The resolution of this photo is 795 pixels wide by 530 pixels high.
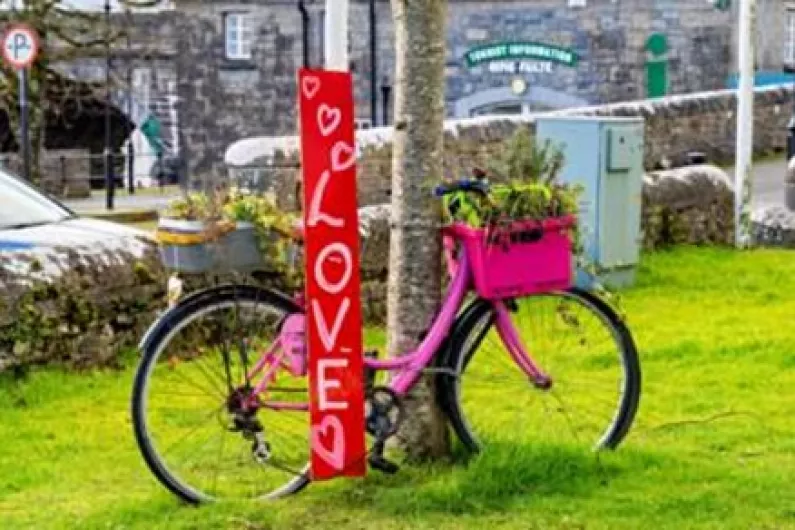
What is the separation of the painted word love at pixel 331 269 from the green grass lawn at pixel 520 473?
0.29 metres

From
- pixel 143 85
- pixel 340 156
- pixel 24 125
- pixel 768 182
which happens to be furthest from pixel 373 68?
pixel 340 156

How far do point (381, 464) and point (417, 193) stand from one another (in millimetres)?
957

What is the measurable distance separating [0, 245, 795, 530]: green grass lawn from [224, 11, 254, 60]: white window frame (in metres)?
29.7

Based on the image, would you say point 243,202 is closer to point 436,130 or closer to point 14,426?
point 436,130

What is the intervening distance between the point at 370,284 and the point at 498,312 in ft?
14.4

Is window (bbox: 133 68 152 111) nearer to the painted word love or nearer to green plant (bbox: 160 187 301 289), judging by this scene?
green plant (bbox: 160 187 301 289)

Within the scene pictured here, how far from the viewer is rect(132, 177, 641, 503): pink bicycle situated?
19.8 feet

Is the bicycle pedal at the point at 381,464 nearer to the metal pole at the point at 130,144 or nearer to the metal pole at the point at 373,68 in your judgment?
the metal pole at the point at 373,68

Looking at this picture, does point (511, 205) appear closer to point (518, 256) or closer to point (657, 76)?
point (518, 256)

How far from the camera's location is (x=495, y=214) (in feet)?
20.0

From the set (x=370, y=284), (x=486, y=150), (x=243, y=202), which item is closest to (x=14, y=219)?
(x=370, y=284)

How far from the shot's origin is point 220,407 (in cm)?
632

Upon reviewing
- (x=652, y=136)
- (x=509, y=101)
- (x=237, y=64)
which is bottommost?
(x=652, y=136)

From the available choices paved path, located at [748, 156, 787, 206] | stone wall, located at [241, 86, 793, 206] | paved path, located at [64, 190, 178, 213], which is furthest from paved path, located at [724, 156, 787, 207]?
paved path, located at [64, 190, 178, 213]
